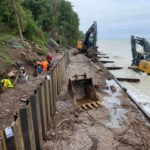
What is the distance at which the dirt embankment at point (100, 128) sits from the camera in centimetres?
556

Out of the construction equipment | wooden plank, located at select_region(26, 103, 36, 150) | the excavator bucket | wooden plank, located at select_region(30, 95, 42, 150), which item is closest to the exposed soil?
wooden plank, located at select_region(30, 95, 42, 150)

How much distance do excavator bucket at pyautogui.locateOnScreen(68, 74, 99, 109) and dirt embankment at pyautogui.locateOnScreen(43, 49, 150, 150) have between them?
0.33 meters

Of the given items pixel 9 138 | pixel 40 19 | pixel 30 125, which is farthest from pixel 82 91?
pixel 40 19

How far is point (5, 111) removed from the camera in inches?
283

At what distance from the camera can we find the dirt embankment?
5559 mm

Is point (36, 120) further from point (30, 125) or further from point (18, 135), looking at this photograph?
point (18, 135)

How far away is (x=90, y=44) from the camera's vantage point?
29.9 metres

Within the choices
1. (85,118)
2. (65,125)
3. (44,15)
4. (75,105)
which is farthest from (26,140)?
(44,15)

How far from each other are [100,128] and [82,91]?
3112 millimetres

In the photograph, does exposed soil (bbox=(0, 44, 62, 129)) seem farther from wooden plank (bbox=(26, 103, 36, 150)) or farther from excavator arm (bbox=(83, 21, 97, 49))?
excavator arm (bbox=(83, 21, 97, 49))

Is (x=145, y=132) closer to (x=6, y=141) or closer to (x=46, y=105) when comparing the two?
(x=46, y=105)

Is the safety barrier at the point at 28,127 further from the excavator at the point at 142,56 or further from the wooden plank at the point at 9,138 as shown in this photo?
the excavator at the point at 142,56

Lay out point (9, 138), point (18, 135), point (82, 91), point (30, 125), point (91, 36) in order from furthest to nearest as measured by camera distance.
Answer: point (91, 36) → point (82, 91) → point (30, 125) → point (18, 135) → point (9, 138)

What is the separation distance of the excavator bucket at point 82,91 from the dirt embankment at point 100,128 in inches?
12.8
